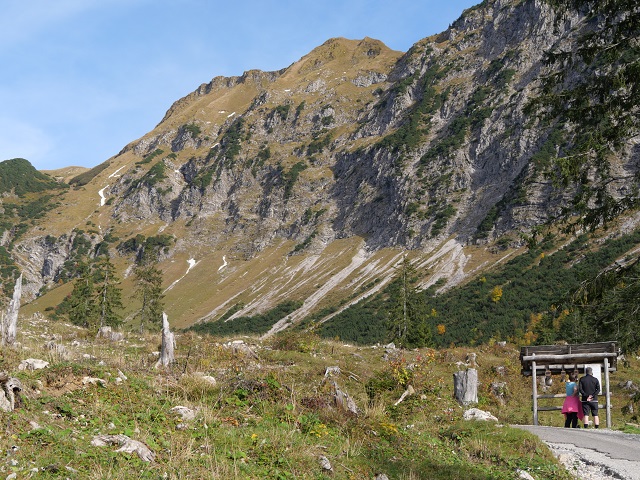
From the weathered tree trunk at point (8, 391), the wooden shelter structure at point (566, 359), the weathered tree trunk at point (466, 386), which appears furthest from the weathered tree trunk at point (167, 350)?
the wooden shelter structure at point (566, 359)

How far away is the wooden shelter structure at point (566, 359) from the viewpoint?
18.5 meters

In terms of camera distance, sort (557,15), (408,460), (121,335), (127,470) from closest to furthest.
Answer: (127,470)
(408,460)
(557,15)
(121,335)

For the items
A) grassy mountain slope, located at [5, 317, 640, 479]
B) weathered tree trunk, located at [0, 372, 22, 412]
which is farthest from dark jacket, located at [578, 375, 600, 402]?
weathered tree trunk, located at [0, 372, 22, 412]

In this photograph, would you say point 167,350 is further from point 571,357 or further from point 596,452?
point 571,357

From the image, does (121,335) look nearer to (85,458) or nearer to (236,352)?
(236,352)

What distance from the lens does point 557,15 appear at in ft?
48.2

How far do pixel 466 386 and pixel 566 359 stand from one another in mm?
4475

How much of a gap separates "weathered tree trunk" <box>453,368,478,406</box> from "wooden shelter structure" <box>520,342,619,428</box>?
2.58 meters

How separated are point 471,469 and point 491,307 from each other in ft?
358

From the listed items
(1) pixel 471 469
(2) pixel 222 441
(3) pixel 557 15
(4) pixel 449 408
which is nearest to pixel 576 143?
(3) pixel 557 15

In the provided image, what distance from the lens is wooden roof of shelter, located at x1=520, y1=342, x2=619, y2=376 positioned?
18.6 meters

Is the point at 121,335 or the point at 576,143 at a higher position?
the point at 576,143

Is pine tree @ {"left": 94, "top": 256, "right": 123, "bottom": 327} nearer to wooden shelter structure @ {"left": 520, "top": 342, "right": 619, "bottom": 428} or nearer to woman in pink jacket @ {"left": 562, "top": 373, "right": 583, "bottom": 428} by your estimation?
wooden shelter structure @ {"left": 520, "top": 342, "right": 619, "bottom": 428}

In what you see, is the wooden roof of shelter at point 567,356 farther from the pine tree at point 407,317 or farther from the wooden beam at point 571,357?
the pine tree at point 407,317
